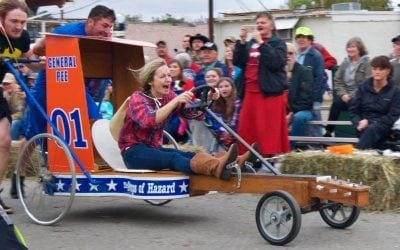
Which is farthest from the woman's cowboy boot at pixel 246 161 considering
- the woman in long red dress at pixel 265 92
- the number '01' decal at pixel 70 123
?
the woman in long red dress at pixel 265 92

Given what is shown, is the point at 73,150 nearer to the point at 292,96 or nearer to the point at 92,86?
the point at 92,86

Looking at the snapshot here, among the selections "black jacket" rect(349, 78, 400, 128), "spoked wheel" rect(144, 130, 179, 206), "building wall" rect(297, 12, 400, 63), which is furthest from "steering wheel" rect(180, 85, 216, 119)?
"building wall" rect(297, 12, 400, 63)

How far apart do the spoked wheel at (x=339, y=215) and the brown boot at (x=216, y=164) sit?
0.93m

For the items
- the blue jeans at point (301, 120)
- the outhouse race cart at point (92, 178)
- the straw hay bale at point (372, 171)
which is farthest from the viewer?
the blue jeans at point (301, 120)

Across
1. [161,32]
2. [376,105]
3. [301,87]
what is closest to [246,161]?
[376,105]

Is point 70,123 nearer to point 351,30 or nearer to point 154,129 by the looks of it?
point 154,129

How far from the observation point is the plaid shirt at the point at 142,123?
24.7 feet

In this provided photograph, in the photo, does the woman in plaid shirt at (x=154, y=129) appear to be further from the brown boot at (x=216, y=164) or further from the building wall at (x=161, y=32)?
the building wall at (x=161, y=32)

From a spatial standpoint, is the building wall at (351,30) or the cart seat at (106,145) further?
the building wall at (351,30)

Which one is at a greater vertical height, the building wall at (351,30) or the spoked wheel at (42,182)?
the building wall at (351,30)

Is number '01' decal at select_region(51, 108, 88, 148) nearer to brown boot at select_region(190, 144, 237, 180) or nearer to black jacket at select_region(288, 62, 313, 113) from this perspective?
brown boot at select_region(190, 144, 237, 180)

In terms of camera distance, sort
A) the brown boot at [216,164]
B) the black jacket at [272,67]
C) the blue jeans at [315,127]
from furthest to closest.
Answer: the blue jeans at [315,127], the black jacket at [272,67], the brown boot at [216,164]

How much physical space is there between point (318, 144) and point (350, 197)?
4.24 m

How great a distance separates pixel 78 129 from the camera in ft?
25.1
